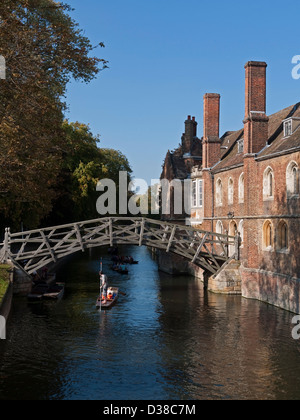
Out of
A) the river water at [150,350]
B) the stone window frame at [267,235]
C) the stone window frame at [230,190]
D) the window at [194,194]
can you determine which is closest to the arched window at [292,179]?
the stone window frame at [267,235]

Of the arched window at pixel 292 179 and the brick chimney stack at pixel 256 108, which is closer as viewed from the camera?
the arched window at pixel 292 179

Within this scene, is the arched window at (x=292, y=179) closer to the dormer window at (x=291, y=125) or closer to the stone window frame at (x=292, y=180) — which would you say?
the stone window frame at (x=292, y=180)

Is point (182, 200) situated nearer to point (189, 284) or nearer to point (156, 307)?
point (189, 284)

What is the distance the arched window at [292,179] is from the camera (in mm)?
23702

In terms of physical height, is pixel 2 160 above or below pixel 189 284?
above

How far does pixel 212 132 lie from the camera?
36031mm

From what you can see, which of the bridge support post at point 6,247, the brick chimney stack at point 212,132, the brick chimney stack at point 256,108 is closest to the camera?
the bridge support post at point 6,247

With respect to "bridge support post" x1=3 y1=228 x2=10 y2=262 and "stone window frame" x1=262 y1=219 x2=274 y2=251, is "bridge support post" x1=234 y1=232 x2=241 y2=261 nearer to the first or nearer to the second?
"stone window frame" x1=262 y1=219 x2=274 y2=251

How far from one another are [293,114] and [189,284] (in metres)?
13.6

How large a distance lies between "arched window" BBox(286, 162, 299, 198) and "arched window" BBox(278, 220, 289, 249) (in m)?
1.74

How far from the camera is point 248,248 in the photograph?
1080 inches

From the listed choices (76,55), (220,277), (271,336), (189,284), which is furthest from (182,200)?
(76,55)

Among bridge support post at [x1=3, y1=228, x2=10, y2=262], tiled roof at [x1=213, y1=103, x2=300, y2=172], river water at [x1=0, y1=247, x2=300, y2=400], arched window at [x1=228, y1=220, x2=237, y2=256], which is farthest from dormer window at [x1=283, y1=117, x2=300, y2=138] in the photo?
bridge support post at [x1=3, y1=228, x2=10, y2=262]

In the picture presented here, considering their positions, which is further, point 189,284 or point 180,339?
point 189,284
